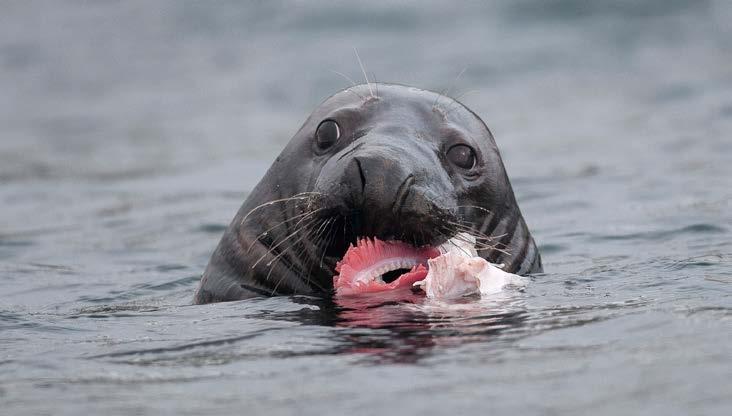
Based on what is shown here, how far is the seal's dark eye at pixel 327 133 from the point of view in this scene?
668 cm

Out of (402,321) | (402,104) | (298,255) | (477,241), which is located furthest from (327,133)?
(402,321)

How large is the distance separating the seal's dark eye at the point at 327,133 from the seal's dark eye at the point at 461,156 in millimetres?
552

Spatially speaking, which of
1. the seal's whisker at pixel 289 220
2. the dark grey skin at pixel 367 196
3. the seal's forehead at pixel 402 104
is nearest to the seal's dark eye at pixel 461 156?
the dark grey skin at pixel 367 196

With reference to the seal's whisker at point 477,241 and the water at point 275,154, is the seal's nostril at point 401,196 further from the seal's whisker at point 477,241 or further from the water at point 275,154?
the water at point 275,154

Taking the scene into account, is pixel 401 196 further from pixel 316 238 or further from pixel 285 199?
pixel 285 199

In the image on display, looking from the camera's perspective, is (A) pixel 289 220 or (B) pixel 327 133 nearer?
Result: (A) pixel 289 220

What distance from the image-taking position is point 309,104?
1995 cm

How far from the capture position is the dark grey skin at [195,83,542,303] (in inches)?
231

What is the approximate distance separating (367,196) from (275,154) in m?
11.2

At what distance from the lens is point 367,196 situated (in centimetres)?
575

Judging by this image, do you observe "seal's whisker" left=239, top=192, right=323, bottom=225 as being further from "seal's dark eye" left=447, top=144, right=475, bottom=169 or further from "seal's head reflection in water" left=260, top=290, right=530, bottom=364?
"seal's dark eye" left=447, top=144, right=475, bottom=169

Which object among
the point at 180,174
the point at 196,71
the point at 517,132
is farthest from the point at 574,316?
the point at 196,71

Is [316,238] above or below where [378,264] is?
above

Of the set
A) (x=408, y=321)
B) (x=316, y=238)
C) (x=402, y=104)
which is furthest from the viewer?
(x=402, y=104)
